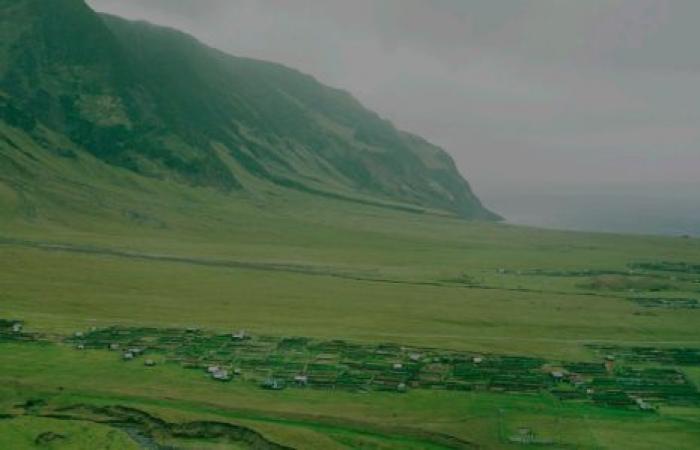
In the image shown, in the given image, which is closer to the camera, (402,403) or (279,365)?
(402,403)

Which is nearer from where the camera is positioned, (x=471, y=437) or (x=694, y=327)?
(x=471, y=437)

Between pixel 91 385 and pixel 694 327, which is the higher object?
A: pixel 694 327

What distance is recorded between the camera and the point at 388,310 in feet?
634

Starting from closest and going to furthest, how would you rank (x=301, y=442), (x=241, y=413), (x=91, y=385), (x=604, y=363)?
(x=301, y=442)
(x=241, y=413)
(x=91, y=385)
(x=604, y=363)

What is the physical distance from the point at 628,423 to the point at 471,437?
26.6 meters

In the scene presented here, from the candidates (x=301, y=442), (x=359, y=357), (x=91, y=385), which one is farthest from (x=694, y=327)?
(x=91, y=385)

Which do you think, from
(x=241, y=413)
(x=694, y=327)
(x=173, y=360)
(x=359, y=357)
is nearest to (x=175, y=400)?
(x=241, y=413)

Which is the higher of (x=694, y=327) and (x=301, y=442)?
(x=694, y=327)

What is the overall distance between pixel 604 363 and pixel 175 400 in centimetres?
8503

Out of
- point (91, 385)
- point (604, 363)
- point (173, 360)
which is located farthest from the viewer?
point (604, 363)

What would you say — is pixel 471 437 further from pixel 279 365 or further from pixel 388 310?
pixel 388 310

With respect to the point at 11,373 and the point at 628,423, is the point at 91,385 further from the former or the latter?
the point at 628,423

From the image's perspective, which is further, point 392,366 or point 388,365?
point 388,365

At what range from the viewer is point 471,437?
10306cm
